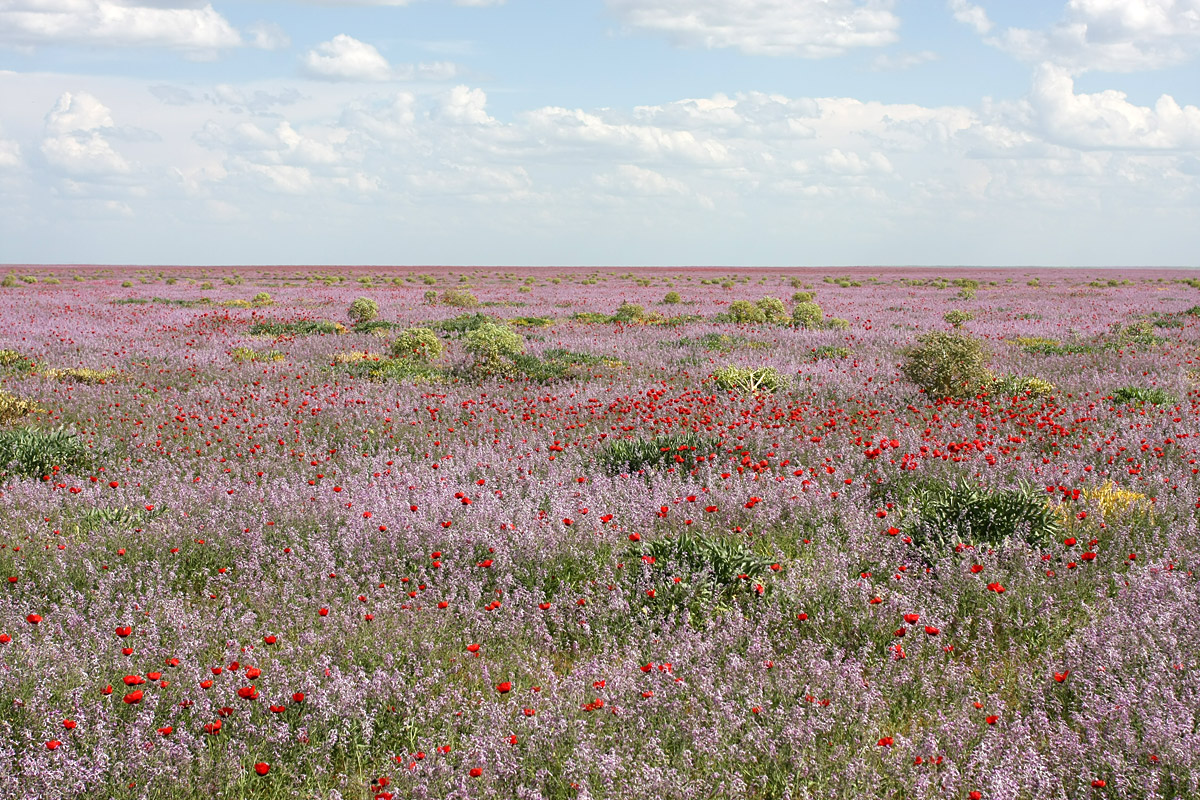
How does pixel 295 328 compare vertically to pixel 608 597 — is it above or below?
above

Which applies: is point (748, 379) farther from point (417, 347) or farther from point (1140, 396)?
point (417, 347)

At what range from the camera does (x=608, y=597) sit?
413cm

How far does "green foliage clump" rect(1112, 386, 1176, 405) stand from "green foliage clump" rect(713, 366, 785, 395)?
379 centimetres

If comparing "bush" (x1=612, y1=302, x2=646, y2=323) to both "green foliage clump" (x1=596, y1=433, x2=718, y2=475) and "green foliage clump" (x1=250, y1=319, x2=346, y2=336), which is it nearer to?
"green foliage clump" (x1=250, y1=319, x2=346, y2=336)

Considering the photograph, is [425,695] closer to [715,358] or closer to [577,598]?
[577,598]

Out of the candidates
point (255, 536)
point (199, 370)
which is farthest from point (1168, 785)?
point (199, 370)

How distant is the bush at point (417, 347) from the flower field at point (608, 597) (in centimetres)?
402

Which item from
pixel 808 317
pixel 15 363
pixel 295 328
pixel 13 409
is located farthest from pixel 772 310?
pixel 13 409

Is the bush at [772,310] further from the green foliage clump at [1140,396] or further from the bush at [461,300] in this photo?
the green foliage clump at [1140,396]

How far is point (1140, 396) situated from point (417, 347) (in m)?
10.3

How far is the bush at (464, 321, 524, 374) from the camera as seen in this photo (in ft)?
37.8

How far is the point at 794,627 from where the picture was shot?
3934 millimetres

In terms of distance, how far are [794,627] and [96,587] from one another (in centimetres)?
392

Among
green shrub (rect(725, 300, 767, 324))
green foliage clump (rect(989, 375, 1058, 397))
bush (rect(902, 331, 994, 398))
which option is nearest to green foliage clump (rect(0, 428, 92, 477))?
bush (rect(902, 331, 994, 398))
